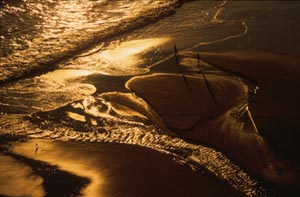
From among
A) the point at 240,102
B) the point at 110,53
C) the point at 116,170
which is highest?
the point at 110,53

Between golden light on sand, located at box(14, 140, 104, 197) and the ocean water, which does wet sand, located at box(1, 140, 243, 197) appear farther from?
the ocean water

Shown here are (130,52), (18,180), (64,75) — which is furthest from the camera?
(130,52)

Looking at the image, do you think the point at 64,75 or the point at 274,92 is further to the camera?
the point at 64,75

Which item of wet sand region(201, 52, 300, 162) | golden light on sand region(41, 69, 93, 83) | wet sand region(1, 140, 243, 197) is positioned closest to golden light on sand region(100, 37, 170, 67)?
golden light on sand region(41, 69, 93, 83)

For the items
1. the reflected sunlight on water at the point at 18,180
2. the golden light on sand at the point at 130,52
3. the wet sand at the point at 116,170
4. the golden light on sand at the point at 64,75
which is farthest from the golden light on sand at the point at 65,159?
the golden light on sand at the point at 130,52

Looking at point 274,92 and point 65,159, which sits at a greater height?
point 274,92

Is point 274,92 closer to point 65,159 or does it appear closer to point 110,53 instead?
point 65,159

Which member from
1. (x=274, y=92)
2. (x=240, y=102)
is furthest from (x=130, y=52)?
(x=274, y=92)

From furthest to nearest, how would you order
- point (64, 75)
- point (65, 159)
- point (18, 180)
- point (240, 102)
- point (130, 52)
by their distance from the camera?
point (130, 52) → point (64, 75) → point (240, 102) → point (65, 159) → point (18, 180)

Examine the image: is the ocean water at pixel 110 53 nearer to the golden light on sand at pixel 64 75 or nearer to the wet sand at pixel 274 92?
the golden light on sand at pixel 64 75

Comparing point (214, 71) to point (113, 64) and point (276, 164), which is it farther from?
point (276, 164)
